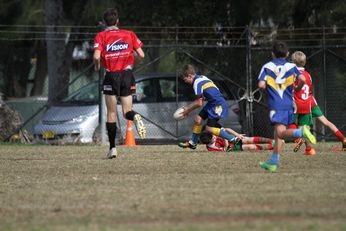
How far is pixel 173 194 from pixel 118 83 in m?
4.91

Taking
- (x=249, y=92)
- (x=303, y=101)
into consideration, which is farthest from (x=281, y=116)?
(x=249, y=92)

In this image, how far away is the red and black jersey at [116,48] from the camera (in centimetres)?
1388

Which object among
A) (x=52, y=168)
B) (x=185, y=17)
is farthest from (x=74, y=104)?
(x=52, y=168)

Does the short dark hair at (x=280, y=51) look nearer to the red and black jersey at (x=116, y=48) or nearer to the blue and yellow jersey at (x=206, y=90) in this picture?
the red and black jersey at (x=116, y=48)

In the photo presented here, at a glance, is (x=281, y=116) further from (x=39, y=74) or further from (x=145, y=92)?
(x=39, y=74)

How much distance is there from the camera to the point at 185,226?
715 cm

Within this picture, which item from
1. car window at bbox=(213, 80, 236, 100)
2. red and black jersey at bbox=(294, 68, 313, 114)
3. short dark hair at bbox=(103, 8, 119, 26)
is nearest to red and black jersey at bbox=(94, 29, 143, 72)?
short dark hair at bbox=(103, 8, 119, 26)

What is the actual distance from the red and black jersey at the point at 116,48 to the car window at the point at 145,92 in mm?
7784

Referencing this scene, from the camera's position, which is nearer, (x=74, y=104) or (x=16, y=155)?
(x=16, y=155)

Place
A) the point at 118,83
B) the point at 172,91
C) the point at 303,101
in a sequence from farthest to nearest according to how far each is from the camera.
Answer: the point at 172,91
the point at 303,101
the point at 118,83

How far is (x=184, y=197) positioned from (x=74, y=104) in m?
13.4

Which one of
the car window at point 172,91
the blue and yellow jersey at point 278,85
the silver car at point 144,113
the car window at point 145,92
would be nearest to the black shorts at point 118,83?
the blue and yellow jersey at point 278,85

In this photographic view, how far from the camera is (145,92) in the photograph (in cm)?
2192

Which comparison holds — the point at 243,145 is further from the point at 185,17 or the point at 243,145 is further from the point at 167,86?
the point at 185,17
